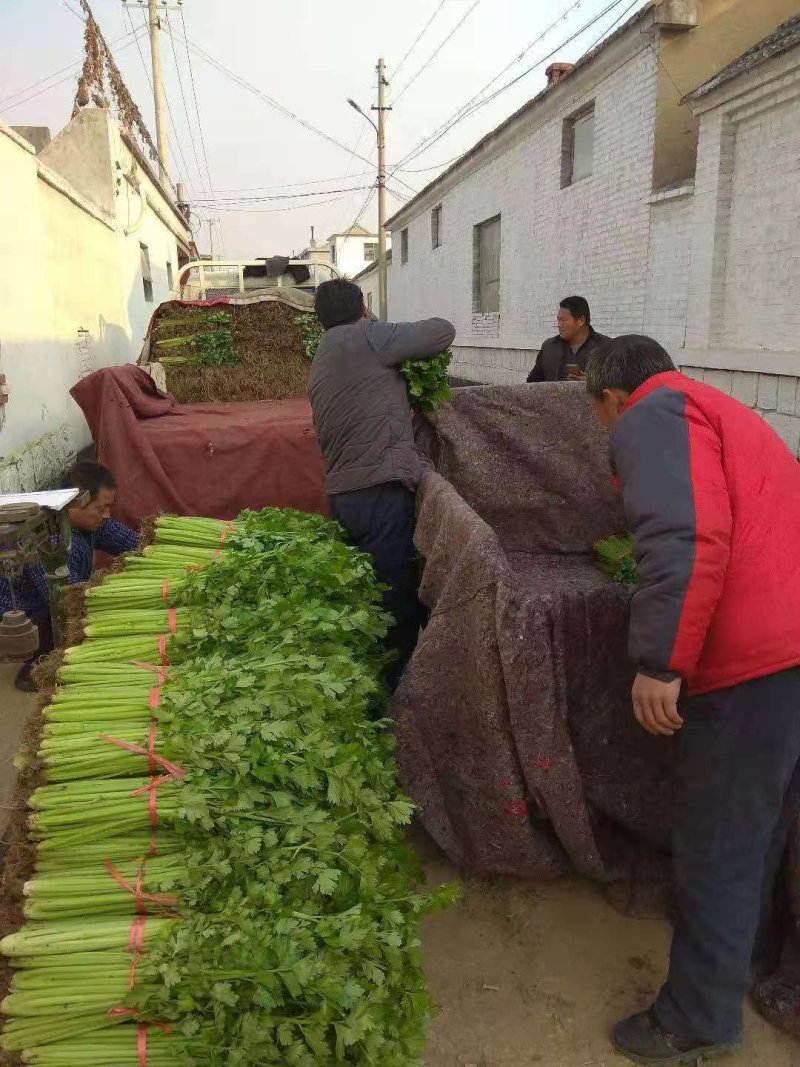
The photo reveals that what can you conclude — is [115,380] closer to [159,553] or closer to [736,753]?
[159,553]

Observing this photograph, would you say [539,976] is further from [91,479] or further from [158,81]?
[158,81]

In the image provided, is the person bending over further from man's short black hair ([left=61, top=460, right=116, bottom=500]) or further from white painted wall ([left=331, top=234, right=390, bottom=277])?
white painted wall ([left=331, top=234, right=390, bottom=277])

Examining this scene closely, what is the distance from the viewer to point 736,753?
216cm

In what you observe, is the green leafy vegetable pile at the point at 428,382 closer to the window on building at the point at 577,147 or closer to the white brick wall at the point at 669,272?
the white brick wall at the point at 669,272

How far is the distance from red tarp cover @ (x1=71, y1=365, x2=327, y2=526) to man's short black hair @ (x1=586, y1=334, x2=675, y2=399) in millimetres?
4018

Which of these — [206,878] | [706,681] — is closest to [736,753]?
[706,681]

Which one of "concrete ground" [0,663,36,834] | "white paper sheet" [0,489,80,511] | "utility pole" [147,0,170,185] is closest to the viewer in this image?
"white paper sheet" [0,489,80,511]

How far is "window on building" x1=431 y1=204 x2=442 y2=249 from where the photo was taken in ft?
66.0

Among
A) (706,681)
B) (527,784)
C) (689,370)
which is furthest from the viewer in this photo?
(689,370)

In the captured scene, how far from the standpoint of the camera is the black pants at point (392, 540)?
425 cm

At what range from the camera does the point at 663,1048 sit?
2.30 metres

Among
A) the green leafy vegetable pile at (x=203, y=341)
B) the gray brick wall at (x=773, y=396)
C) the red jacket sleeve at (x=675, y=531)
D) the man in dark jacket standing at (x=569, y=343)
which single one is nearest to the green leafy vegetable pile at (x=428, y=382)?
the man in dark jacket standing at (x=569, y=343)

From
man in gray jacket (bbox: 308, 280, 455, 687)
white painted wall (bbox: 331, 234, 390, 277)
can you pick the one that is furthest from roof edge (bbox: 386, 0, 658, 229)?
white painted wall (bbox: 331, 234, 390, 277)

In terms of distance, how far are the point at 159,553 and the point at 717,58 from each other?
30.3 ft
